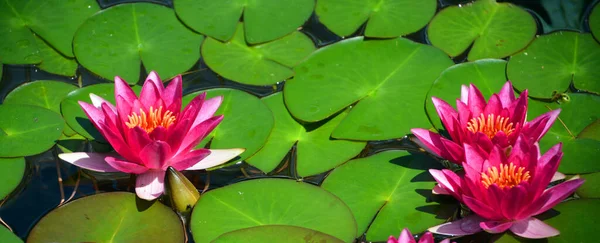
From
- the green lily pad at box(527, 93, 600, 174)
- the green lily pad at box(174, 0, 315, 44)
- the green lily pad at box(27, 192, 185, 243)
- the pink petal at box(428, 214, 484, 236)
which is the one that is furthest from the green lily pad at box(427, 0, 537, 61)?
the green lily pad at box(27, 192, 185, 243)

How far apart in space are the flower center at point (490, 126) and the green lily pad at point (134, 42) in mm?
1807

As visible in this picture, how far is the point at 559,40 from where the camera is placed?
157 inches

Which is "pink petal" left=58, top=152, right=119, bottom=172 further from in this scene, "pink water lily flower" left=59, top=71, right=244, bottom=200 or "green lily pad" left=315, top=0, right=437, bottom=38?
"green lily pad" left=315, top=0, right=437, bottom=38

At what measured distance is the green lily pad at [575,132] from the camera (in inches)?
130

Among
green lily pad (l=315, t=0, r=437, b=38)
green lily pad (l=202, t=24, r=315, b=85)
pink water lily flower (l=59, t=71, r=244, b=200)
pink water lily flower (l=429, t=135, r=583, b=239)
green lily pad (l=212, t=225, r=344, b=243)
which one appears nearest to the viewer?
pink water lily flower (l=429, t=135, r=583, b=239)

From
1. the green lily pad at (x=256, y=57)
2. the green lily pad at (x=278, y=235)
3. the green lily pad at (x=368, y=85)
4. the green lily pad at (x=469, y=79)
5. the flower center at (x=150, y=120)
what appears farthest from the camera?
the green lily pad at (x=256, y=57)

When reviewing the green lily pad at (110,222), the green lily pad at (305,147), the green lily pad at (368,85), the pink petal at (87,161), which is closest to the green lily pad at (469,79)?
the green lily pad at (368,85)

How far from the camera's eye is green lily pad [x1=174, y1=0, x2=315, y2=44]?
13.6 feet

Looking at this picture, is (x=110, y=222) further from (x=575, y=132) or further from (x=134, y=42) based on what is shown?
(x=575, y=132)

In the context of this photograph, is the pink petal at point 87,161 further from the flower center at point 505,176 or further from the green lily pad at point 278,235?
the flower center at point 505,176

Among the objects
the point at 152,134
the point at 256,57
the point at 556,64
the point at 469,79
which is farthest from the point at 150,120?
the point at 556,64

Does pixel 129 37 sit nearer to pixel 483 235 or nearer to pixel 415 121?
pixel 415 121

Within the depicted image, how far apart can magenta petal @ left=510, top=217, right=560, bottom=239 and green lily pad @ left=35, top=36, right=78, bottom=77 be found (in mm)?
2768

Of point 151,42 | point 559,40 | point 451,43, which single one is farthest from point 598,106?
point 151,42
